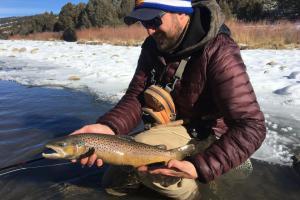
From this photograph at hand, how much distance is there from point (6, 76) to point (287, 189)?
9.04 meters

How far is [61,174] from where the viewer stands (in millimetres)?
4371

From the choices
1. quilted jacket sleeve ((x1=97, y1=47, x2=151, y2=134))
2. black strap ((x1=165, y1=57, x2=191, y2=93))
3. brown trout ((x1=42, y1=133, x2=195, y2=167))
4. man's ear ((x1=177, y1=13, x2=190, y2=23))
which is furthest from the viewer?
quilted jacket sleeve ((x1=97, y1=47, x2=151, y2=134))

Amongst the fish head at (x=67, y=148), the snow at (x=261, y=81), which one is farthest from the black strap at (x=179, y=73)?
the snow at (x=261, y=81)

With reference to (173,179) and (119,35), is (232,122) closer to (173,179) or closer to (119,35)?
(173,179)

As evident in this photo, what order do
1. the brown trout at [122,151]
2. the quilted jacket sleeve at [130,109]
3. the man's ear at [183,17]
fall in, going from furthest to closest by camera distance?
the quilted jacket sleeve at [130,109]
the man's ear at [183,17]
the brown trout at [122,151]

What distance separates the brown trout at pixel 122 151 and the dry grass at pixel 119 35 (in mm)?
18291

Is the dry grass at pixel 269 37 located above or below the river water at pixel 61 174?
above

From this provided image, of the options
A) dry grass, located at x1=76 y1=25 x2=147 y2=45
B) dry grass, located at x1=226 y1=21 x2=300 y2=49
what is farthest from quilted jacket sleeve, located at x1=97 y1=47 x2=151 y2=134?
dry grass, located at x1=76 y1=25 x2=147 y2=45

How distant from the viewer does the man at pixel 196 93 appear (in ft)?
9.79

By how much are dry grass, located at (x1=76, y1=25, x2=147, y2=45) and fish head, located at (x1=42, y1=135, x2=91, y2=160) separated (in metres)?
18.4

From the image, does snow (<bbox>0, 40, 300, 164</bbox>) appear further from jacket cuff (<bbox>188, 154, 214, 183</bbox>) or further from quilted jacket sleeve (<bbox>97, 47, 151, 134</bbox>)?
jacket cuff (<bbox>188, 154, 214, 183</bbox>)

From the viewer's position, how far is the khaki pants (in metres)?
3.47

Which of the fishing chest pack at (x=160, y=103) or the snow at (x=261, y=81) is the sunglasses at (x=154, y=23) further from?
the snow at (x=261, y=81)

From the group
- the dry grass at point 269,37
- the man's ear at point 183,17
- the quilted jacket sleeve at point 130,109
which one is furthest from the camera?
the dry grass at point 269,37
